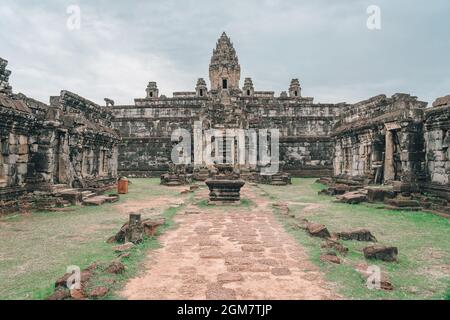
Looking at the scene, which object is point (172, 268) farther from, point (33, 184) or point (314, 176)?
point (314, 176)

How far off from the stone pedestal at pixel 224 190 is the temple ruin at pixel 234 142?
5.26 metres

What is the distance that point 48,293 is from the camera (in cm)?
413

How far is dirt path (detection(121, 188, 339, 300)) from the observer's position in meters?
4.17

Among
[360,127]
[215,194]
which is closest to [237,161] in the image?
[360,127]

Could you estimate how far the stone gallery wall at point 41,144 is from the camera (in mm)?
10523

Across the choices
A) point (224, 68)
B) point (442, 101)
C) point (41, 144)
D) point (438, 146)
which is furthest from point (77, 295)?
point (224, 68)

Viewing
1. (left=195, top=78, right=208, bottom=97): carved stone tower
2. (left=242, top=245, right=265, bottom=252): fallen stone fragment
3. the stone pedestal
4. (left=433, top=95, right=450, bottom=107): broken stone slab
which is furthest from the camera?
(left=195, top=78, right=208, bottom=97): carved stone tower

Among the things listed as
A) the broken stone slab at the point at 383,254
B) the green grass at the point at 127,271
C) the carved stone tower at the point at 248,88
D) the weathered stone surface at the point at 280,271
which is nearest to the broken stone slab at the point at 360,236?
the broken stone slab at the point at 383,254

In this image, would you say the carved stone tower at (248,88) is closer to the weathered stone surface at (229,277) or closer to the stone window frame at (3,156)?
the stone window frame at (3,156)

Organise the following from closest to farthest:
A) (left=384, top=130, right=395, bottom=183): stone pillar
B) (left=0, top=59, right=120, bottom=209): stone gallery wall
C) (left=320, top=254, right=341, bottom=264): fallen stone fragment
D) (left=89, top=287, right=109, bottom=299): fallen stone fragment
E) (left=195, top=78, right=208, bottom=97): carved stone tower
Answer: (left=89, top=287, right=109, bottom=299): fallen stone fragment < (left=320, top=254, right=341, bottom=264): fallen stone fragment < (left=0, top=59, right=120, bottom=209): stone gallery wall < (left=384, top=130, right=395, bottom=183): stone pillar < (left=195, top=78, right=208, bottom=97): carved stone tower

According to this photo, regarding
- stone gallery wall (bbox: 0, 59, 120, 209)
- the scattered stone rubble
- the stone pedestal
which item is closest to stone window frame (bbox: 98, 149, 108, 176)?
stone gallery wall (bbox: 0, 59, 120, 209)

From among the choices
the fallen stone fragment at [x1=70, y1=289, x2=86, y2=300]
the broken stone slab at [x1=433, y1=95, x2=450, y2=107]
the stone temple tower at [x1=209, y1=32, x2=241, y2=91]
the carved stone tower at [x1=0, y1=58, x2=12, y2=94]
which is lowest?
the fallen stone fragment at [x1=70, y1=289, x2=86, y2=300]

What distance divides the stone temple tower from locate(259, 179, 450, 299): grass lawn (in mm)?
30829

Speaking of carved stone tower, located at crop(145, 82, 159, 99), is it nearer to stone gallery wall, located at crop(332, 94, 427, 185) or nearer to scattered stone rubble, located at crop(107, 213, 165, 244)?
stone gallery wall, located at crop(332, 94, 427, 185)
